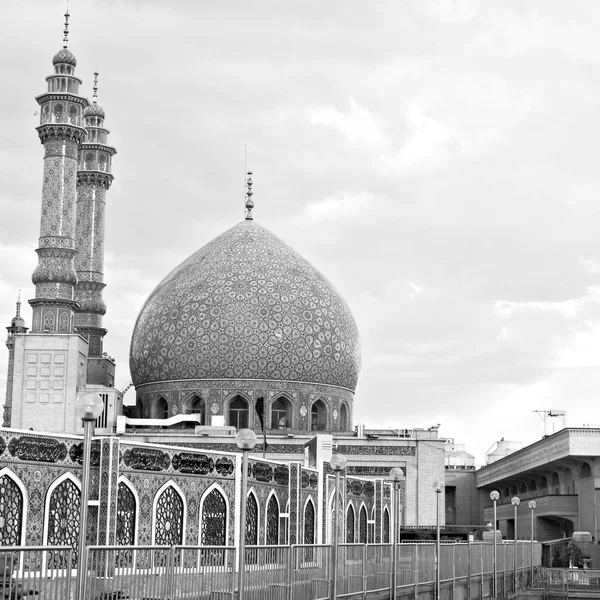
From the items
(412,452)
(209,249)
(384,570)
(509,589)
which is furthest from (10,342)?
(384,570)

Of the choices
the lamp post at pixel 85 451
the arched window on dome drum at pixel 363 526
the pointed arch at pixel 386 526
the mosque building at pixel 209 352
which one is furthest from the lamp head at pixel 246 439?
the pointed arch at pixel 386 526

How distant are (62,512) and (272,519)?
19.9 ft

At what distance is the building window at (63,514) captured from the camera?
1642 cm

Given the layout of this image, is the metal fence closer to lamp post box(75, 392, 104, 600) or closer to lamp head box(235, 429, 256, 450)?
lamp post box(75, 392, 104, 600)

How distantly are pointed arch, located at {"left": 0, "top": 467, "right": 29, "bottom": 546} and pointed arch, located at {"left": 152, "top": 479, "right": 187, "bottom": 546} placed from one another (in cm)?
271

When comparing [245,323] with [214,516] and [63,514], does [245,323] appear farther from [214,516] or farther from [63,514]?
[63,514]

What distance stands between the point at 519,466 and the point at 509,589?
2005cm

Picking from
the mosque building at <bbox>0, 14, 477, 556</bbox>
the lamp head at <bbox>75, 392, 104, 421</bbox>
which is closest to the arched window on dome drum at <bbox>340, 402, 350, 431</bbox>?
the mosque building at <bbox>0, 14, 477, 556</bbox>

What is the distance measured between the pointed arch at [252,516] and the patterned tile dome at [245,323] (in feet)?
47.8

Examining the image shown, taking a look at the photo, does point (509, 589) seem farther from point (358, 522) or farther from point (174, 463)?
point (174, 463)

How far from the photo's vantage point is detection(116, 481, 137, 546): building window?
1741 centimetres

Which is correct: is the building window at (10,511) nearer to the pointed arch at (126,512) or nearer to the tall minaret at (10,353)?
the pointed arch at (126,512)

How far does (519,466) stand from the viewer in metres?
42.3

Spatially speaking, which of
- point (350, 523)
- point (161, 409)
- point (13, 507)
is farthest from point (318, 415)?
point (13, 507)
